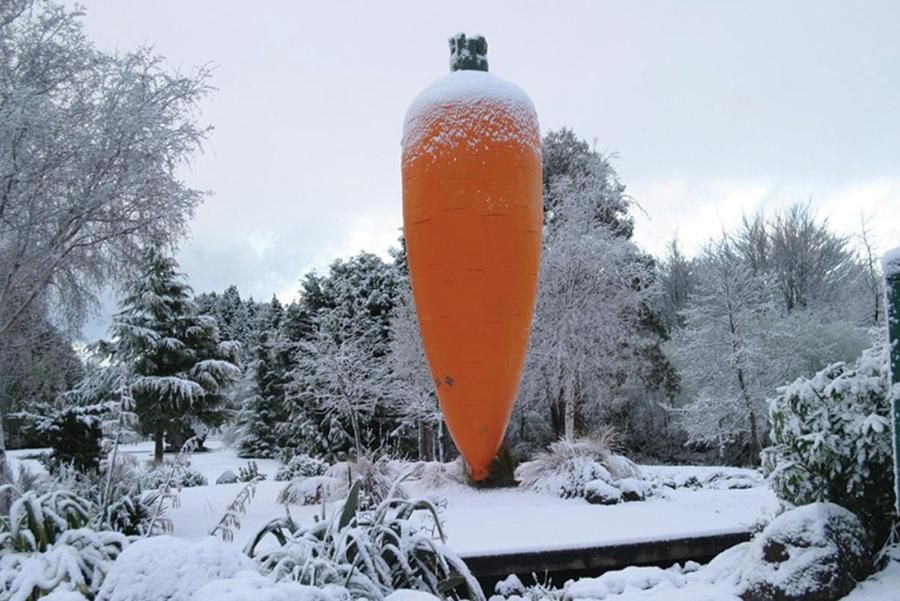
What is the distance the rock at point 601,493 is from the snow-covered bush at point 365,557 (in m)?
6.05

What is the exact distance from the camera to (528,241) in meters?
1.96

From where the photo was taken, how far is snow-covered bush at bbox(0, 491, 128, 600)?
220 centimetres

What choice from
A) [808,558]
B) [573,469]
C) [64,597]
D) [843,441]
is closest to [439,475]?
[573,469]

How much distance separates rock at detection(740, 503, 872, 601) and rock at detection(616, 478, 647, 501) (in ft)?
15.5

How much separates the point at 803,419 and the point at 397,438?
1557 cm

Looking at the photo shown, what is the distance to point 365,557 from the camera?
2.27 m

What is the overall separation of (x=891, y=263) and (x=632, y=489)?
6696mm

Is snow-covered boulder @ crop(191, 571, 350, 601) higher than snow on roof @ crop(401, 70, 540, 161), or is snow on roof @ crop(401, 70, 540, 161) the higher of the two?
snow on roof @ crop(401, 70, 540, 161)

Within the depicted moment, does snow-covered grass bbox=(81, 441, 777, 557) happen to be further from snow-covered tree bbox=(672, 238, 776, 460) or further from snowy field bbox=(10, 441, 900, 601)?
snow-covered tree bbox=(672, 238, 776, 460)

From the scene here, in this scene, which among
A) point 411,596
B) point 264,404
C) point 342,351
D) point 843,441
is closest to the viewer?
point 411,596

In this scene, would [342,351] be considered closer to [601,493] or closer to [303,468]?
[303,468]

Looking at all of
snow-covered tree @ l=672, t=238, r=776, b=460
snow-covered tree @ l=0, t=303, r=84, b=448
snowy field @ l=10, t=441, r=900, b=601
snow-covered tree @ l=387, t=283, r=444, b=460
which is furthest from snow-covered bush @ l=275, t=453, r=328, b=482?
snow-covered tree @ l=672, t=238, r=776, b=460

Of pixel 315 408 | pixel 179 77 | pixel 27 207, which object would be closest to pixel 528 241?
pixel 27 207

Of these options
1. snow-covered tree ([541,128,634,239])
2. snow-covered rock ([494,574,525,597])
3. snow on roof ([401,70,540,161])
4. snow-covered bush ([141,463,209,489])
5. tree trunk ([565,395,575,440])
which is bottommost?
snow-covered rock ([494,574,525,597])
